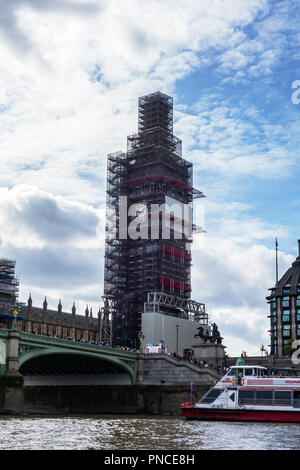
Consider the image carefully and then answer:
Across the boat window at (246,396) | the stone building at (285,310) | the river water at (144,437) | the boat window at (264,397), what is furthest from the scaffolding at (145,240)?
the river water at (144,437)

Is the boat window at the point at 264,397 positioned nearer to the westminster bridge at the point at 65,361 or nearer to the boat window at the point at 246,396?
the boat window at the point at 246,396

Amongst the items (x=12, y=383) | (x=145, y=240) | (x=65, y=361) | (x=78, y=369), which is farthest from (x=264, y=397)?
(x=145, y=240)

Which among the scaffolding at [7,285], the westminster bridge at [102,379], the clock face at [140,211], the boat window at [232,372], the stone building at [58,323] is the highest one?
the clock face at [140,211]

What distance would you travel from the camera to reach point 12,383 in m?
74.2

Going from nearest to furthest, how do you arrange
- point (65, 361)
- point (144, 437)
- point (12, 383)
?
point (144, 437) → point (12, 383) → point (65, 361)

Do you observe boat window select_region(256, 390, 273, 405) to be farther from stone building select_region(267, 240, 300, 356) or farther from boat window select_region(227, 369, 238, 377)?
stone building select_region(267, 240, 300, 356)

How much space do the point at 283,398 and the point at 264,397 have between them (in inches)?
72.3

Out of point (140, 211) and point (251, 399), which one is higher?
point (140, 211)

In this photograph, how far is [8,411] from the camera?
72.2 meters

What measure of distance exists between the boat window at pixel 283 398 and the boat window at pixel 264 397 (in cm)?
59

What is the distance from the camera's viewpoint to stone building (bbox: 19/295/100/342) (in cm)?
15712

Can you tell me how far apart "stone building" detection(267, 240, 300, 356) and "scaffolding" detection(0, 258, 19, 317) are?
251 ft

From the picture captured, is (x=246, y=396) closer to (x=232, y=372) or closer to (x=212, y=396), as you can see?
(x=232, y=372)

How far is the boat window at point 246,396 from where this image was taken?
67.8 meters
